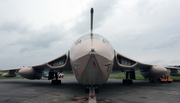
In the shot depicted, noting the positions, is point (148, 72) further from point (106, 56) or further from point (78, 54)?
point (78, 54)

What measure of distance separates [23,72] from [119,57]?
9183mm

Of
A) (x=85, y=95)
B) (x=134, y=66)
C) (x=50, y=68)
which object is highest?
(x=134, y=66)

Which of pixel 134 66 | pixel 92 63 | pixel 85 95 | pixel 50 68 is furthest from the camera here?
pixel 50 68

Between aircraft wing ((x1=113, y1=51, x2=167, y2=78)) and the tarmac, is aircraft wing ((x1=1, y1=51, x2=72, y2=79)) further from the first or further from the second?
aircraft wing ((x1=113, y1=51, x2=167, y2=78))

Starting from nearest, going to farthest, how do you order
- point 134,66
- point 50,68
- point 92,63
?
point 92,63 → point 134,66 → point 50,68

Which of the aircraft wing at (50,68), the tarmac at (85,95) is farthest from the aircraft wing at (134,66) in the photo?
the aircraft wing at (50,68)

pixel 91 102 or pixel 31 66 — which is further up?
pixel 31 66

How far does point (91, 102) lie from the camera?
429 cm

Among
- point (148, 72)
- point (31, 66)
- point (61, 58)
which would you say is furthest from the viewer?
point (31, 66)

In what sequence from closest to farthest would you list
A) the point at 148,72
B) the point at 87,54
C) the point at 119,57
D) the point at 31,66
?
1. the point at 87,54
2. the point at 119,57
3. the point at 148,72
4. the point at 31,66

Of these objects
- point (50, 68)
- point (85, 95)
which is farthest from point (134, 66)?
point (50, 68)

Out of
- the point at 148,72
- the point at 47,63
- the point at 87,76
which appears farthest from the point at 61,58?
the point at 148,72

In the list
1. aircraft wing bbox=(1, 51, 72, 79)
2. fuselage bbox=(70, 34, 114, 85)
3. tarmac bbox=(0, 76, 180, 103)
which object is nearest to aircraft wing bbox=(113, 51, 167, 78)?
tarmac bbox=(0, 76, 180, 103)

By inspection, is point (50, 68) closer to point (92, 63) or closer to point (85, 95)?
point (85, 95)
